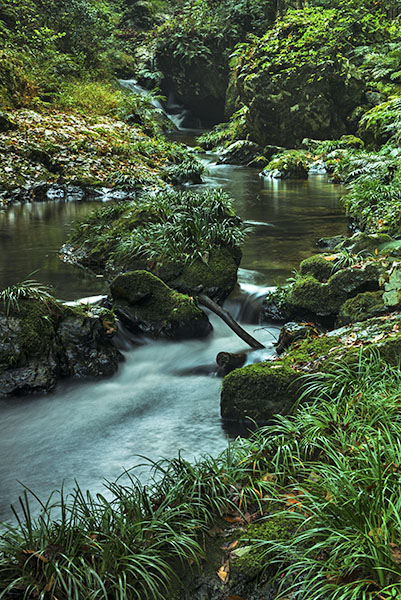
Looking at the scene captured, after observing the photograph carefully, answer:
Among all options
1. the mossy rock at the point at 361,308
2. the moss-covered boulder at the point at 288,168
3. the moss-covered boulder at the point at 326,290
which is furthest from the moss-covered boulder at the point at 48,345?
the moss-covered boulder at the point at 288,168

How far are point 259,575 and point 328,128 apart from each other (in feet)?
69.4

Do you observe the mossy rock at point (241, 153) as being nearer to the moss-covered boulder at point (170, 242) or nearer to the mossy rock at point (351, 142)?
the mossy rock at point (351, 142)

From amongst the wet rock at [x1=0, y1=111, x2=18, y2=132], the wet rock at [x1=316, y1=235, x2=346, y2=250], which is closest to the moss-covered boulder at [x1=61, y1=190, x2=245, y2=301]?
the wet rock at [x1=316, y1=235, x2=346, y2=250]

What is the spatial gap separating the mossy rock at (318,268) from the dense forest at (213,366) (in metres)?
0.02

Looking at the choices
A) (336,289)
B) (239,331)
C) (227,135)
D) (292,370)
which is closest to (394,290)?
(336,289)

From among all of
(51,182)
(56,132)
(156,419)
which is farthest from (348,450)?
(56,132)

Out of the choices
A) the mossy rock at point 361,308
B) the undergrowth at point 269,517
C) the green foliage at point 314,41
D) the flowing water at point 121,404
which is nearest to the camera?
the undergrowth at point 269,517

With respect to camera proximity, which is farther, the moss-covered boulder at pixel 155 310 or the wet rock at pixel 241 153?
the wet rock at pixel 241 153

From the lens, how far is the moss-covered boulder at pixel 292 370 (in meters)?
4.25

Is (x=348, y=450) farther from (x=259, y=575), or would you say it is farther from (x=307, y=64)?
(x=307, y=64)

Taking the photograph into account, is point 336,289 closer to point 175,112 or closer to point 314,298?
point 314,298

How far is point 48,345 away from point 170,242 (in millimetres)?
2789

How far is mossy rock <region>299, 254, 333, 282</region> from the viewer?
22.9 ft

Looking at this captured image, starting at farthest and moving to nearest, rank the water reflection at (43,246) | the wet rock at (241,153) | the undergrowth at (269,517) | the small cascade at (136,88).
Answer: the small cascade at (136,88) < the wet rock at (241,153) < the water reflection at (43,246) < the undergrowth at (269,517)
